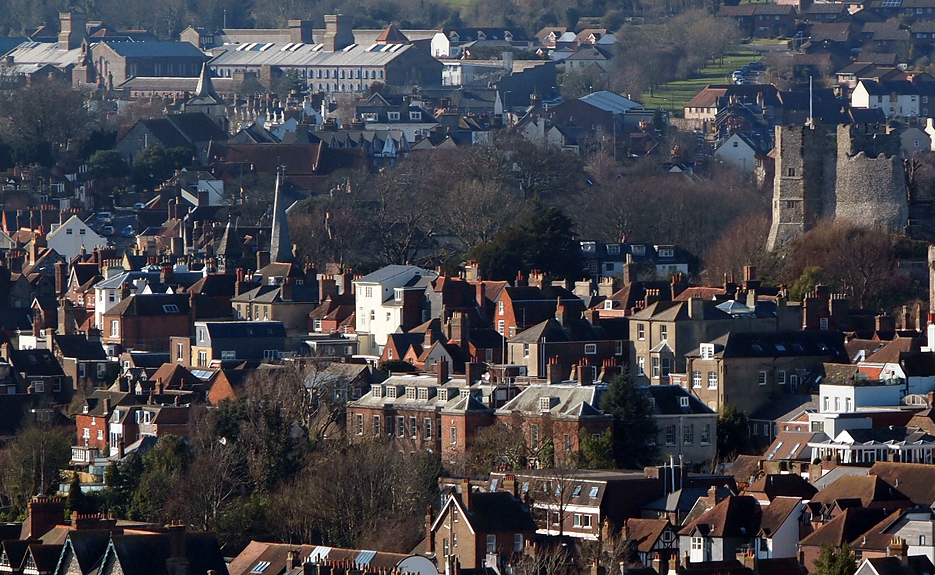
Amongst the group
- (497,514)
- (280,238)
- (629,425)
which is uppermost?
(280,238)

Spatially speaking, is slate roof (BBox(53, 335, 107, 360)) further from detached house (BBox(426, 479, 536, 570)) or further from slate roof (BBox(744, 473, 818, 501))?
slate roof (BBox(744, 473, 818, 501))

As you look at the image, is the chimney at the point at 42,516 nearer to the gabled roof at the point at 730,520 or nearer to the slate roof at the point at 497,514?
the slate roof at the point at 497,514

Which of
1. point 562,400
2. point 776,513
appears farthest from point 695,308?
point 776,513

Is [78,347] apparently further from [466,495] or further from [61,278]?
[466,495]

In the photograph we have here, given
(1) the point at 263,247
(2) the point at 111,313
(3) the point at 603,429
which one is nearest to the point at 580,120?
(1) the point at 263,247

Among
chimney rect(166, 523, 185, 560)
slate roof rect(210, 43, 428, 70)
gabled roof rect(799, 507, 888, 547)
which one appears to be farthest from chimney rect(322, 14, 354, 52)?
chimney rect(166, 523, 185, 560)

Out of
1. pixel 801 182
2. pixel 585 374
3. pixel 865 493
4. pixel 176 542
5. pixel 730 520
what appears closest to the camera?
pixel 176 542
